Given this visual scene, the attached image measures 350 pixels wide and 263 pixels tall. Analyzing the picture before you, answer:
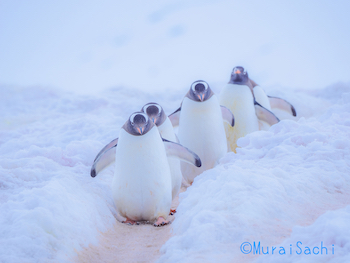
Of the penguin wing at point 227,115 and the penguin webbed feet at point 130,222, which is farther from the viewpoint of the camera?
the penguin wing at point 227,115

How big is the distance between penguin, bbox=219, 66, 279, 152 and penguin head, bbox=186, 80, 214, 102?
104 centimetres

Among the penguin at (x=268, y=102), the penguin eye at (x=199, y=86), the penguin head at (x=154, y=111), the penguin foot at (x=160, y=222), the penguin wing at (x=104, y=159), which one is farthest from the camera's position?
the penguin at (x=268, y=102)

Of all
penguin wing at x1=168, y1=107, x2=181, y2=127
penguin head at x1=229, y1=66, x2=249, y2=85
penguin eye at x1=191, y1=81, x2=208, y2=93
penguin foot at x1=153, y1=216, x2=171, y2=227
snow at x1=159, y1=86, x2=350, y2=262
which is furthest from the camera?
penguin head at x1=229, y1=66, x2=249, y2=85

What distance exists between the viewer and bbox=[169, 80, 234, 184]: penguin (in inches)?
160

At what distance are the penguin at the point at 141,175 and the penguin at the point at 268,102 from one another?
298 centimetres

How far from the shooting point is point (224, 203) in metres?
2.11

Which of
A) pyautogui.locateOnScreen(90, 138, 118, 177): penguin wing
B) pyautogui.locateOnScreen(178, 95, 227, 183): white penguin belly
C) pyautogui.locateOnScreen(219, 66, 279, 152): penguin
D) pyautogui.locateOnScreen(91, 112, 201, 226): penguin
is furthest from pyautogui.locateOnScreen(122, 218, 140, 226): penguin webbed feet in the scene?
pyautogui.locateOnScreen(219, 66, 279, 152): penguin

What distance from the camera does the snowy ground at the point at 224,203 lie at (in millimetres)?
1638

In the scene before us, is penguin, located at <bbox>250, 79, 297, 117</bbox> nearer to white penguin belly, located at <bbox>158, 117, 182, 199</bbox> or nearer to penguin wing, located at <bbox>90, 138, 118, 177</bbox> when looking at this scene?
white penguin belly, located at <bbox>158, 117, 182, 199</bbox>

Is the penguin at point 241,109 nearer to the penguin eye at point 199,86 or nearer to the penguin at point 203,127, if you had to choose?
the penguin at point 203,127

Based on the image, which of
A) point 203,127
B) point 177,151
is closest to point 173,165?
point 177,151

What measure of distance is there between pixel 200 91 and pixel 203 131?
1.58 ft

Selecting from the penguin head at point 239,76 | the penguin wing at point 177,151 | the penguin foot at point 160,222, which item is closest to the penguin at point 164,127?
the penguin wing at point 177,151

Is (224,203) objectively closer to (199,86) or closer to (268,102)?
(199,86)
